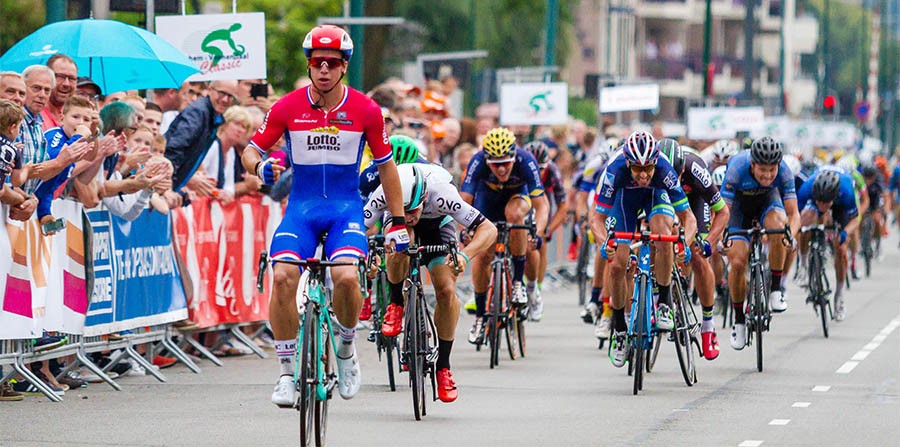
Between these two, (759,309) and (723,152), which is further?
(723,152)

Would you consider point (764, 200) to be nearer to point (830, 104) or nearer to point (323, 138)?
point (323, 138)

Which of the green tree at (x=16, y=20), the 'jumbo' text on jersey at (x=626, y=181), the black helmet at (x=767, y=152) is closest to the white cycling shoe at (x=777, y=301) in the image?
the black helmet at (x=767, y=152)

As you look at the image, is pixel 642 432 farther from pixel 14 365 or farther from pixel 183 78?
pixel 183 78

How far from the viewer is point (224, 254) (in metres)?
15.4

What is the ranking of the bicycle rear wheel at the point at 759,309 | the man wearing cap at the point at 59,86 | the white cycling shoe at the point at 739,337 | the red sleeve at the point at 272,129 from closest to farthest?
the red sleeve at the point at 272,129 < the man wearing cap at the point at 59,86 < the bicycle rear wheel at the point at 759,309 < the white cycling shoe at the point at 739,337

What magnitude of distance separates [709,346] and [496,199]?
107 inches

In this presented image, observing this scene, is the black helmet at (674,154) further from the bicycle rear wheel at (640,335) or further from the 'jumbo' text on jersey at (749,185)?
the 'jumbo' text on jersey at (749,185)

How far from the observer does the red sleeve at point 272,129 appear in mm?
10055

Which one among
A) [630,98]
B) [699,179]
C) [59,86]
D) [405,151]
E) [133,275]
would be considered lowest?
[133,275]

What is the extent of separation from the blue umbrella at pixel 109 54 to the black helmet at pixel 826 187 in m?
7.41

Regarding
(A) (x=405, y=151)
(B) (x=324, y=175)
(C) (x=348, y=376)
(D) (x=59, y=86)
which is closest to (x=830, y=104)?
(D) (x=59, y=86)

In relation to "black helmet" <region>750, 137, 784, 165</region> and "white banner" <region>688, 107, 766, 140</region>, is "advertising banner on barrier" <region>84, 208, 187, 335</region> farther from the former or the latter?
"white banner" <region>688, 107, 766, 140</region>

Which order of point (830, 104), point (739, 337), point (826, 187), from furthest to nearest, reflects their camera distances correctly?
1. point (830, 104)
2. point (826, 187)
3. point (739, 337)

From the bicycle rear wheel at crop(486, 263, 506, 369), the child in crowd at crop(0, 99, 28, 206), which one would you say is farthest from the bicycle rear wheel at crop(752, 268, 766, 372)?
the child in crowd at crop(0, 99, 28, 206)
